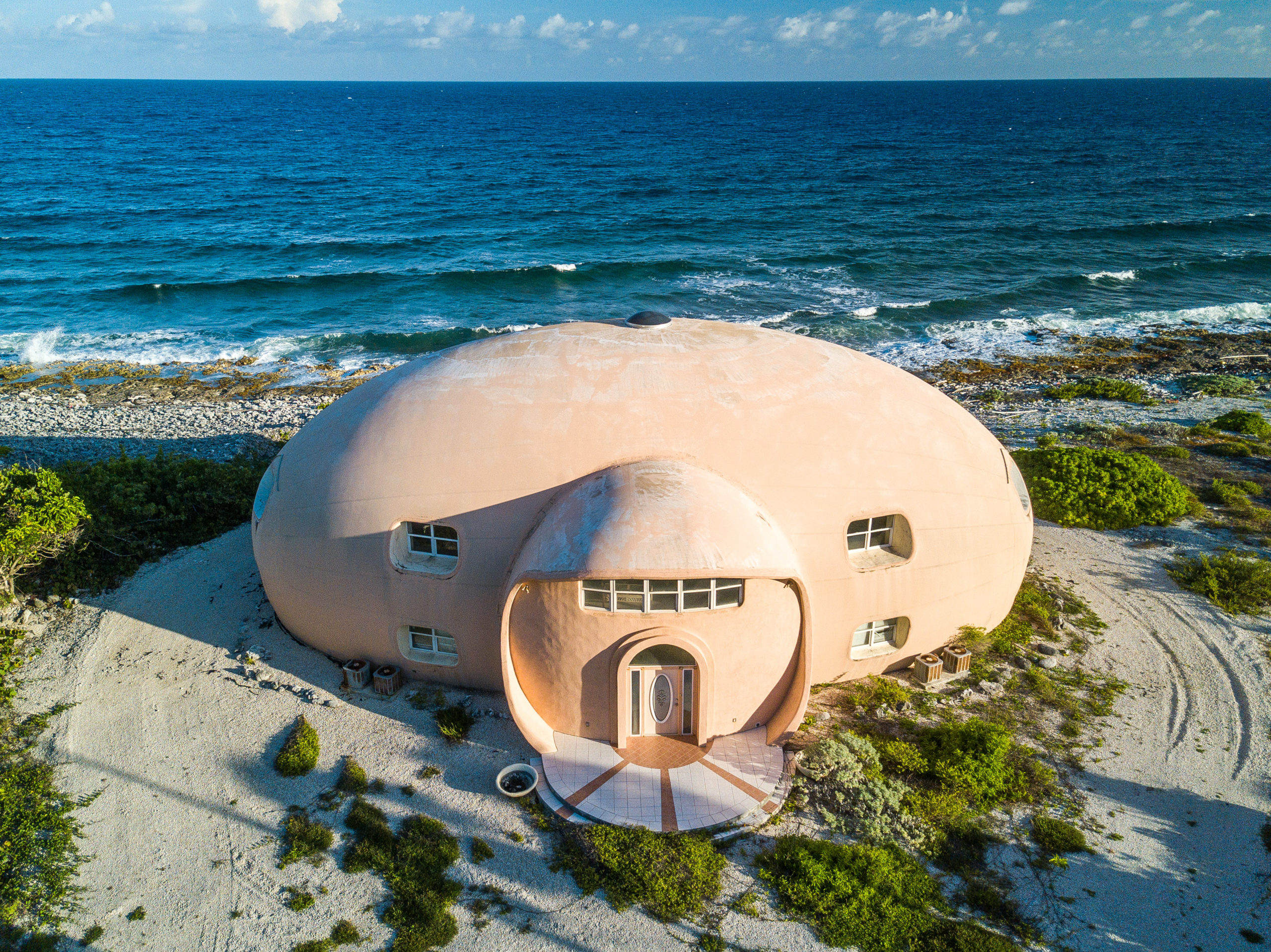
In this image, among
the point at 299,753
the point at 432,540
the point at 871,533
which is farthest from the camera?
the point at 871,533

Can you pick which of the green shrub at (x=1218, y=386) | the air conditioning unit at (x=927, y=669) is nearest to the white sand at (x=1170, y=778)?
the air conditioning unit at (x=927, y=669)

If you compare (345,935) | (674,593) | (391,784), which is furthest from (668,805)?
(345,935)

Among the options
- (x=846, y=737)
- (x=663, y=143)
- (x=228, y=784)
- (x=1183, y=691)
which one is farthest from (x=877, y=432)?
(x=663, y=143)

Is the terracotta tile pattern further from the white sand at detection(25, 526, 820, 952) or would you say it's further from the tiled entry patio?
the white sand at detection(25, 526, 820, 952)

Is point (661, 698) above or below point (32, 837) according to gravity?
above

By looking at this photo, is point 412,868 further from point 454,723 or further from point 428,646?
point 428,646

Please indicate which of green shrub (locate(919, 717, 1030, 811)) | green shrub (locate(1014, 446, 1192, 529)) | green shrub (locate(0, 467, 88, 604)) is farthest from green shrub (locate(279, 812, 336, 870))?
green shrub (locate(1014, 446, 1192, 529))
